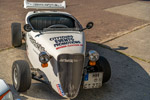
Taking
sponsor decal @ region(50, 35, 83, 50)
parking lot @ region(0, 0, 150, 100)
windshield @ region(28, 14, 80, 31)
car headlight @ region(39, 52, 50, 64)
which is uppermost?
windshield @ region(28, 14, 80, 31)

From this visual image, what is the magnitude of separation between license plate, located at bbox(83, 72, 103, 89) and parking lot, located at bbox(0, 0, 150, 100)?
0.42 meters

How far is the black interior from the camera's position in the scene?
26.8 ft

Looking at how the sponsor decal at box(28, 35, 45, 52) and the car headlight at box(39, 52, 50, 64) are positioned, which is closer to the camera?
the car headlight at box(39, 52, 50, 64)

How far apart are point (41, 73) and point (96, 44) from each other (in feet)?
13.3

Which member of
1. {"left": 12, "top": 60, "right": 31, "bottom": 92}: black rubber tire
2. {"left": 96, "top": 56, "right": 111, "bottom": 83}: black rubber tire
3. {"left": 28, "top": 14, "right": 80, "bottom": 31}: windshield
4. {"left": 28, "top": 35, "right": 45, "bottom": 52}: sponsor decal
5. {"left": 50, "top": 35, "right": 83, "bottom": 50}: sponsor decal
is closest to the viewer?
{"left": 12, "top": 60, "right": 31, "bottom": 92}: black rubber tire

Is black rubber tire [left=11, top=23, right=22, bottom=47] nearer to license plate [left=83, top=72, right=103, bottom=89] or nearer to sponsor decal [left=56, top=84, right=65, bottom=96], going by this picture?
sponsor decal [left=56, top=84, right=65, bottom=96]

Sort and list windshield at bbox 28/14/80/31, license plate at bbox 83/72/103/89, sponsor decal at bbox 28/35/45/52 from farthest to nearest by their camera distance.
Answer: windshield at bbox 28/14/80/31
sponsor decal at bbox 28/35/45/52
license plate at bbox 83/72/103/89

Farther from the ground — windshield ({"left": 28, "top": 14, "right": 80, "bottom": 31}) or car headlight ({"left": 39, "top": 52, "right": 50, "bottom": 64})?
windshield ({"left": 28, "top": 14, "right": 80, "bottom": 31})

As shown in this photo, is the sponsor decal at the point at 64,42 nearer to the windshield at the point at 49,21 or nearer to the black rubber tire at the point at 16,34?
the windshield at the point at 49,21

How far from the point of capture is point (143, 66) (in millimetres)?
8555

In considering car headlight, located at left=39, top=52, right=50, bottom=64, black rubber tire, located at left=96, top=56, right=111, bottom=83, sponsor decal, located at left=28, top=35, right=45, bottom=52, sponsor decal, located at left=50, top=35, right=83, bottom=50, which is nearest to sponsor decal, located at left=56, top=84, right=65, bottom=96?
car headlight, located at left=39, top=52, right=50, bottom=64

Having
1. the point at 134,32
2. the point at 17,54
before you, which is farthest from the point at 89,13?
the point at 17,54

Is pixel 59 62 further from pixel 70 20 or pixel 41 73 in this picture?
pixel 70 20

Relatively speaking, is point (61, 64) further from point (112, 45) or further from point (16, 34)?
point (112, 45)
